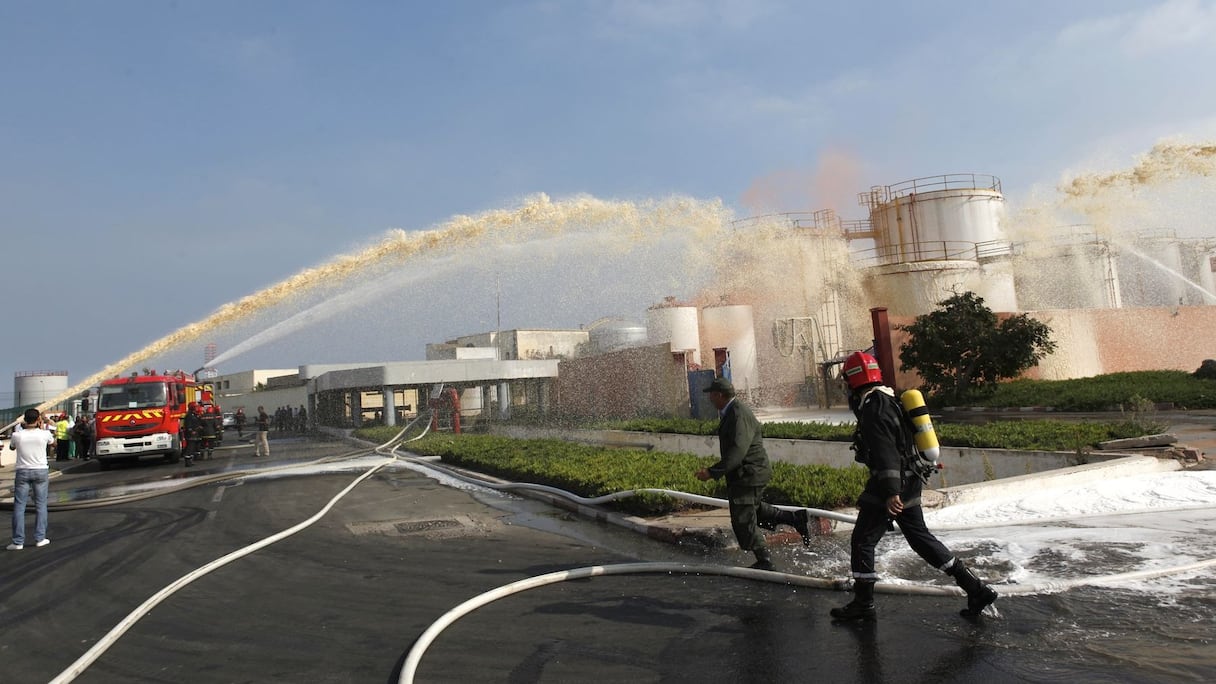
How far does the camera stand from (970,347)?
72.6 feet

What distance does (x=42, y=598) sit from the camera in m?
6.57

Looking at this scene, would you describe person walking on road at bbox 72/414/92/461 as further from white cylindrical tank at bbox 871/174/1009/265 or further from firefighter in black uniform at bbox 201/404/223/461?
white cylindrical tank at bbox 871/174/1009/265

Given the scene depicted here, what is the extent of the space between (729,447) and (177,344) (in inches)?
740

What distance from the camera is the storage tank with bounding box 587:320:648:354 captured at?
4194 cm

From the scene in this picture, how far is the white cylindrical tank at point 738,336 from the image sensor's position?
3544cm

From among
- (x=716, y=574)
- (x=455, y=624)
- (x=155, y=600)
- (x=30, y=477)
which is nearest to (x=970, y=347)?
(x=716, y=574)

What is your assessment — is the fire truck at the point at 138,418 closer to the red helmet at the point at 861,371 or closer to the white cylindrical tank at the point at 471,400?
the red helmet at the point at 861,371

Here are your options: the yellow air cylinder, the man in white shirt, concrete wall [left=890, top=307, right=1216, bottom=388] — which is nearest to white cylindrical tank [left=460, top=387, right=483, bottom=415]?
concrete wall [left=890, top=307, right=1216, bottom=388]

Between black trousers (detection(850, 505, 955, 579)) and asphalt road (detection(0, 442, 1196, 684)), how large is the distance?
373mm

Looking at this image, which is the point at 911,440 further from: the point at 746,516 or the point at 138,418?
the point at 138,418

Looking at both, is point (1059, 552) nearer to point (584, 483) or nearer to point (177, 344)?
point (584, 483)

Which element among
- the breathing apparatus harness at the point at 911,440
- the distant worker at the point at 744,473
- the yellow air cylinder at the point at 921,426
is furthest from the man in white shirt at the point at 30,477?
the yellow air cylinder at the point at 921,426

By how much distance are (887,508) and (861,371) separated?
3.14 feet

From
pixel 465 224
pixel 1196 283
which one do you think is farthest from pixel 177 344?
pixel 1196 283
